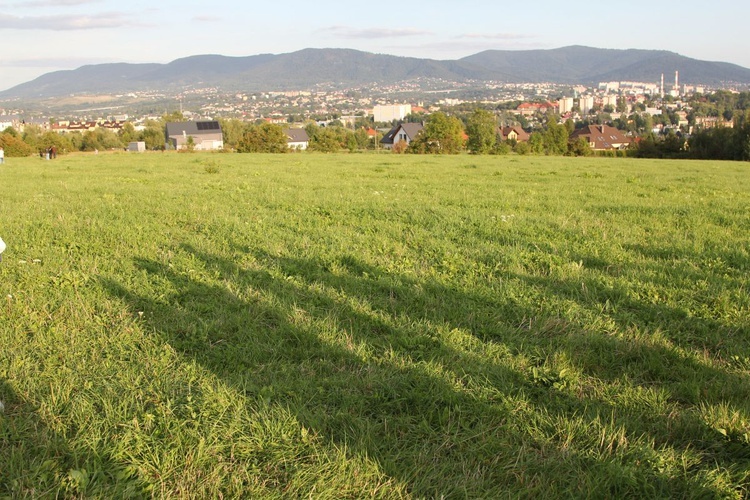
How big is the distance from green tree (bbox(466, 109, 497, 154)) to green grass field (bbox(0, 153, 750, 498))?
62.3m

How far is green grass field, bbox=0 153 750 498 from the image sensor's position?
114 inches

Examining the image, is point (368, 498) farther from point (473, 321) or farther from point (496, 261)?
point (496, 261)

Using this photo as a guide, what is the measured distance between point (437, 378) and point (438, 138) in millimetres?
63194

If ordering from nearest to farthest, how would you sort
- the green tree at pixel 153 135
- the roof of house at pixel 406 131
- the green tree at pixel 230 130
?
1. the green tree at pixel 153 135
2. the green tree at pixel 230 130
3. the roof of house at pixel 406 131

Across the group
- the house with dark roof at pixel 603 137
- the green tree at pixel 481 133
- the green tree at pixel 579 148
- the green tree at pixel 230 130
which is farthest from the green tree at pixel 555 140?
the green tree at pixel 230 130

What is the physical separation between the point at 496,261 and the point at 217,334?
11.4 ft

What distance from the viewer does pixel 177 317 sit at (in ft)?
15.9

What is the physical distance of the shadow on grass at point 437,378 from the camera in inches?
115

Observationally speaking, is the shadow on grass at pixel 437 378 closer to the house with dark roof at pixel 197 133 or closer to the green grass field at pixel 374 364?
the green grass field at pixel 374 364

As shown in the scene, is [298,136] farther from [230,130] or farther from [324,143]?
[324,143]

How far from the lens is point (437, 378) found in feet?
12.5

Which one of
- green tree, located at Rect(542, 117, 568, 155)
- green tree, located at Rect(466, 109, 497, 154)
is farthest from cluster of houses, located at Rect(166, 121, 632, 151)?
green tree, located at Rect(542, 117, 568, 155)

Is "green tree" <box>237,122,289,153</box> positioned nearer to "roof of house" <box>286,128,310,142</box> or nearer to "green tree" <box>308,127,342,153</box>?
"green tree" <box>308,127,342,153</box>

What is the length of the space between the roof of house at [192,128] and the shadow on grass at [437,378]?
11301 cm
